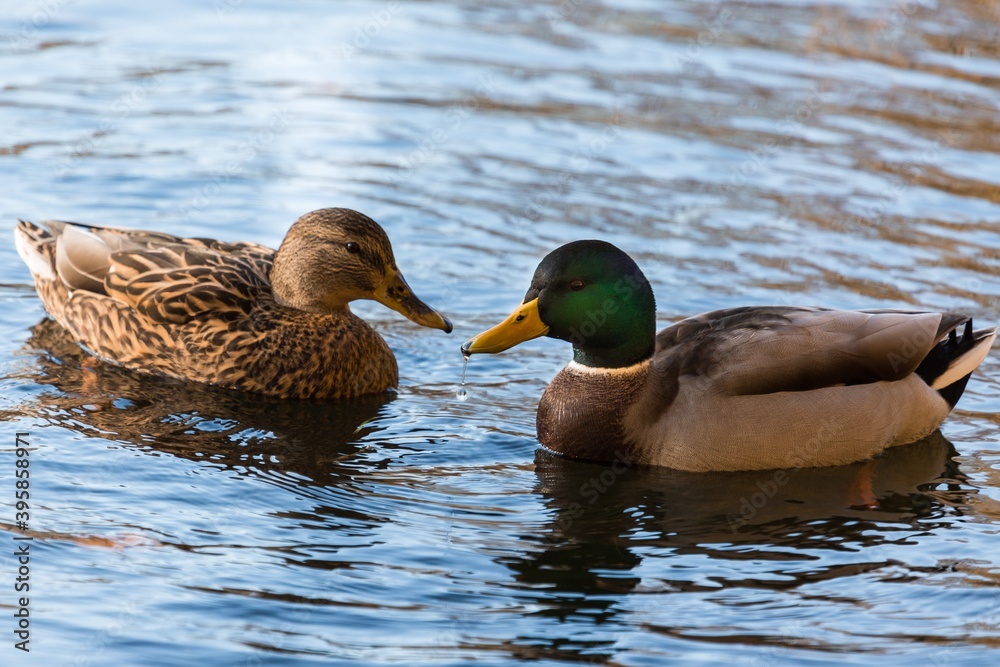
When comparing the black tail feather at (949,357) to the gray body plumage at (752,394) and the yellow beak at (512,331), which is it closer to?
the gray body plumage at (752,394)

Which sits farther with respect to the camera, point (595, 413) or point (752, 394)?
point (595, 413)

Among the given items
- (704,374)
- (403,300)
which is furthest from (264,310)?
(704,374)

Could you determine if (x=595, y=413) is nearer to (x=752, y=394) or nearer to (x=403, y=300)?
(x=752, y=394)

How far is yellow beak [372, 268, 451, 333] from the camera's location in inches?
329

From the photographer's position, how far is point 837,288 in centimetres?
1027

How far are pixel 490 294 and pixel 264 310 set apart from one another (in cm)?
202

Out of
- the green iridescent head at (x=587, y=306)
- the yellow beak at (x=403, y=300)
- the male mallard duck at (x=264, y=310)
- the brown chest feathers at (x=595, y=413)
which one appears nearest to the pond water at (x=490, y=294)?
the brown chest feathers at (x=595, y=413)

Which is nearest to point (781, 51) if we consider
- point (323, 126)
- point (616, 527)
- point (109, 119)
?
point (323, 126)

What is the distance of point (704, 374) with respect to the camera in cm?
760

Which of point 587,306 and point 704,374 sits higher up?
point 587,306

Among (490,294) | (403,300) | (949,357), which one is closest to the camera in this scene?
(949,357)

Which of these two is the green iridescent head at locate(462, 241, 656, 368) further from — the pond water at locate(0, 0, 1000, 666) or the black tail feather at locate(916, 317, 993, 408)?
the black tail feather at locate(916, 317, 993, 408)

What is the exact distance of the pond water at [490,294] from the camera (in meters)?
5.92

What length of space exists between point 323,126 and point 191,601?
7955 mm
